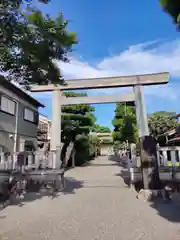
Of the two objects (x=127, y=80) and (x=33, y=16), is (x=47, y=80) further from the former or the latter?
(x=127, y=80)

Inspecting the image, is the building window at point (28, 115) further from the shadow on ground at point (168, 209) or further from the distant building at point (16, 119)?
the shadow on ground at point (168, 209)

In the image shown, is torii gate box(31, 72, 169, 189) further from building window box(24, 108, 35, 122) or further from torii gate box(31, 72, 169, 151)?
building window box(24, 108, 35, 122)

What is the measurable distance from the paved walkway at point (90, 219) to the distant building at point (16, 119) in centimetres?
609

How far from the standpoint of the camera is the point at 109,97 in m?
9.26

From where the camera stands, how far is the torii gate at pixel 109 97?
337 inches

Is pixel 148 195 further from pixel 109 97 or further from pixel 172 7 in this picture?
pixel 109 97

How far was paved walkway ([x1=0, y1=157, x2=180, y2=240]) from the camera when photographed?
2.96m

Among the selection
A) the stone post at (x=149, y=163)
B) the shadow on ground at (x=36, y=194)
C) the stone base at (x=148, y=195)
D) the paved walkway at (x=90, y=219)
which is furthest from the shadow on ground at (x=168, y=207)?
the shadow on ground at (x=36, y=194)

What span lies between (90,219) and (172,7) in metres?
4.25

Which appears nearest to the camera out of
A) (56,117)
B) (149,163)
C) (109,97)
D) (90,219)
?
(90,219)

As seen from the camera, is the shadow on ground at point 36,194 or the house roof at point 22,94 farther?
the house roof at point 22,94

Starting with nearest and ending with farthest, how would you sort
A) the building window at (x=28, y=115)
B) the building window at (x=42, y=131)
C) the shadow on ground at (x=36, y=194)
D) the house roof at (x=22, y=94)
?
the shadow on ground at (x=36, y=194)
the house roof at (x=22, y=94)
the building window at (x=28, y=115)
the building window at (x=42, y=131)

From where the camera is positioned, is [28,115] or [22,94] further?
[28,115]

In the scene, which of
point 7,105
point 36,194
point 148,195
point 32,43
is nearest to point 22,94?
point 7,105
